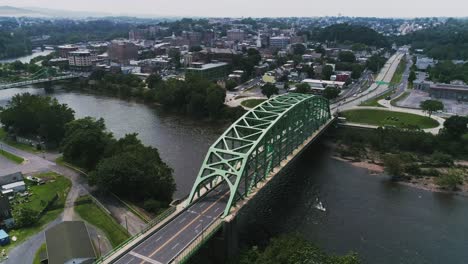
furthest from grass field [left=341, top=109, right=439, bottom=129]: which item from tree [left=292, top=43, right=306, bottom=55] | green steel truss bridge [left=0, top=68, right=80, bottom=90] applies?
green steel truss bridge [left=0, top=68, right=80, bottom=90]

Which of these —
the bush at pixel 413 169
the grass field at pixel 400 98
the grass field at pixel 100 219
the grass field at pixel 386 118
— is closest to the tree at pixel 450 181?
the bush at pixel 413 169

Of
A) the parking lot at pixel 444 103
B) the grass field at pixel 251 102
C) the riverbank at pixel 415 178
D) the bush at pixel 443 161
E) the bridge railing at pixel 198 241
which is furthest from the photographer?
the grass field at pixel 251 102

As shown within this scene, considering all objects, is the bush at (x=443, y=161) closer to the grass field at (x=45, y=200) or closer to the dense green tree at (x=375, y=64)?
the grass field at (x=45, y=200)

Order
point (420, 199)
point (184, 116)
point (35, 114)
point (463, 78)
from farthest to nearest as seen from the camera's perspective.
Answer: point (463, 78), point (184, 116), point (35, 114), point (420, 199)

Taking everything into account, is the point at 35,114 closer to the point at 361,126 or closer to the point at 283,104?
the point at 283,104

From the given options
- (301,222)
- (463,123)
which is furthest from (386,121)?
(301,222)

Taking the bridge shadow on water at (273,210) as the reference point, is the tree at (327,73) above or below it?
above

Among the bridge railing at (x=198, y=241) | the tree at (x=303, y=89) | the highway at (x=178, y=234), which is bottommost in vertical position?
the tree at (x=303, y=89)
